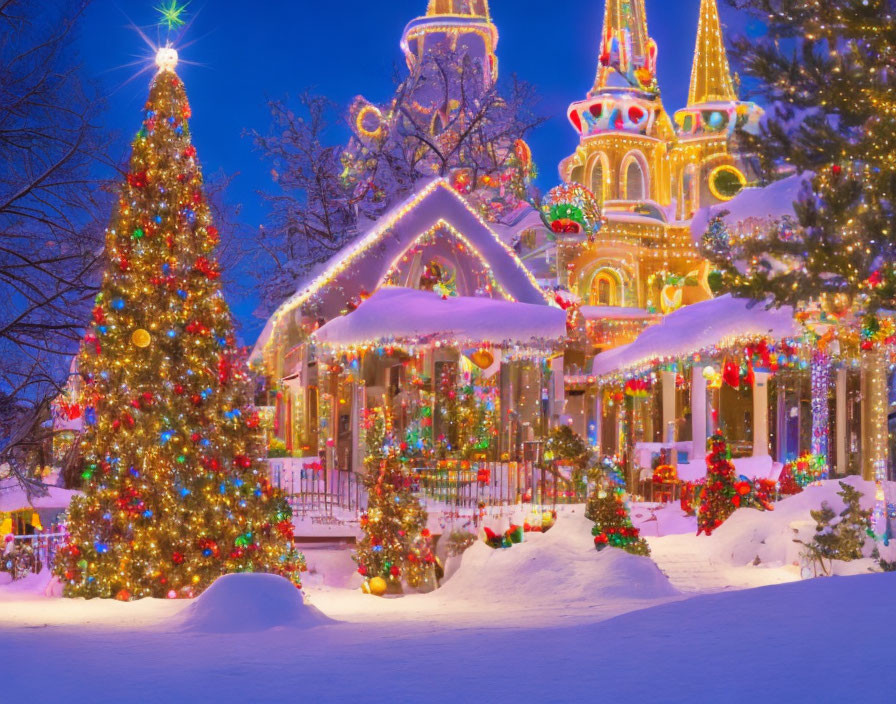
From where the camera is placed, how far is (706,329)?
19641 mm

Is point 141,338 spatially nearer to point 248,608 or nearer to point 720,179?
point 248,608

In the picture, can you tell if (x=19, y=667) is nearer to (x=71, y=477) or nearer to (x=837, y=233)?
(x=837, y=233)

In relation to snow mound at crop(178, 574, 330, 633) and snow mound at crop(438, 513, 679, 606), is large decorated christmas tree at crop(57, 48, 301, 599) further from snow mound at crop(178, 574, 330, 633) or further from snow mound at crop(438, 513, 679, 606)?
snow mound at crop(438, 513, 679, 606)

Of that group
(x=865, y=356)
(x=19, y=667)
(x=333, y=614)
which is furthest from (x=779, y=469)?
(x=19, y=667)

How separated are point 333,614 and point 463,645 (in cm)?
421

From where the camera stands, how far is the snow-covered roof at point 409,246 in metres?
21.7

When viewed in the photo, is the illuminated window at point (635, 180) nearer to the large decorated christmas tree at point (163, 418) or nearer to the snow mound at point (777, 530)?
the snow mound at point (777, 530)

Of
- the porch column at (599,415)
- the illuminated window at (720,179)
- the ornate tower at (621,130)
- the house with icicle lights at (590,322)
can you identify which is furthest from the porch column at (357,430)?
the illuminated window at (720,179)

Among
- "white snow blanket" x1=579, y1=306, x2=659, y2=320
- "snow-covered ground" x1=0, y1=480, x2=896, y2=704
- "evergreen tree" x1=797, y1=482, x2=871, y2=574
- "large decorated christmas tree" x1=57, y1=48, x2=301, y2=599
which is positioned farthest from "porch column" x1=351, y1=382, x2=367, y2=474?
"white snow blanket" x1=579, y1=306, x2=659, y2=320

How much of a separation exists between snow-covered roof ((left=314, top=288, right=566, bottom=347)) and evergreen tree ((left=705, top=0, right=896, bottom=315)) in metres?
5.41

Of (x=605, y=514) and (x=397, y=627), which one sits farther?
(x=605, y=514)

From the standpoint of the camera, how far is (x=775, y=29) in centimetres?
1398

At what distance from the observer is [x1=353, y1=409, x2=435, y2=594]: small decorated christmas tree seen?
46.9 ft

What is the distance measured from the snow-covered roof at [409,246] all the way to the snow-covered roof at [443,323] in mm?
2270
